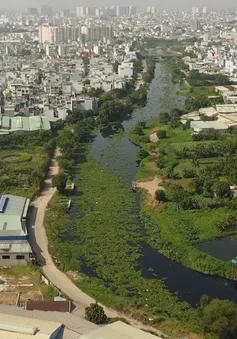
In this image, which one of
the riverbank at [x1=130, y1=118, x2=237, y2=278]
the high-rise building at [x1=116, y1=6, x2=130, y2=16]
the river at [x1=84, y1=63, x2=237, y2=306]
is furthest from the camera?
the high-rise building at [x1=116, y1=6, x2=130, y2=16]

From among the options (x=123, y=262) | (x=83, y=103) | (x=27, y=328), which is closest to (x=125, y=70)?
(x=83, y=103)

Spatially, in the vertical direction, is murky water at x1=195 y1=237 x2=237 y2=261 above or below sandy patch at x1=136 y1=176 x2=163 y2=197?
below

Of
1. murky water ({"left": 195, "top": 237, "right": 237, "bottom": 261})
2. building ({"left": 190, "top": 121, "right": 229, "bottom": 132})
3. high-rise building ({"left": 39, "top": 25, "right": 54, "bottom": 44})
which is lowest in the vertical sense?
murky water ({"left": 195, "top": 237, "right": 237, "bottom": 261})

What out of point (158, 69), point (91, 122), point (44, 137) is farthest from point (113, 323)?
point (158, 69)

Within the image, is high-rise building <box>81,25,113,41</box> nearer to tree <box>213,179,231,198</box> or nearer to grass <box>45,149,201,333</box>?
grass <box>45,149,201,333</box>

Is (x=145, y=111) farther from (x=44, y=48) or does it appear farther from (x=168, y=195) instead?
(x=44, y=48)

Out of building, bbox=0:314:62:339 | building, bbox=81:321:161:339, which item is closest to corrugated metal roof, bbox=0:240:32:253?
building, bbox=0:314:62:339
